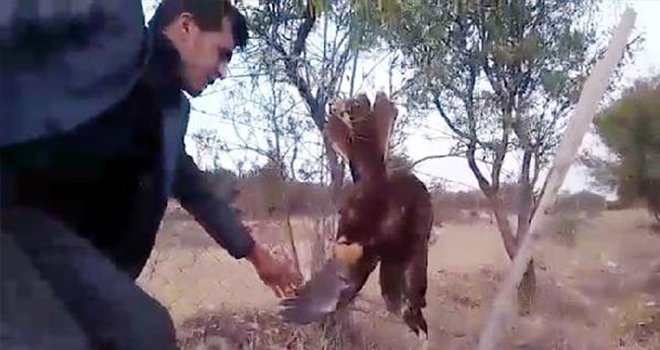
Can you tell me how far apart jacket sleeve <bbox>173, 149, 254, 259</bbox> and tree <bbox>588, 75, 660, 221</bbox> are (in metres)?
1.09

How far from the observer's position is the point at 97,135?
3.85 feet

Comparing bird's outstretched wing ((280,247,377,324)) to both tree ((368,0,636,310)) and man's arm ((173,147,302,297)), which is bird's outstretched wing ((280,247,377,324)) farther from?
tree ((368,0,636,310))

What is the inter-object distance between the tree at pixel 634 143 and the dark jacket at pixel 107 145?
126 cm

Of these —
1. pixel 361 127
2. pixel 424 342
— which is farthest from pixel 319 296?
pixel 424 342

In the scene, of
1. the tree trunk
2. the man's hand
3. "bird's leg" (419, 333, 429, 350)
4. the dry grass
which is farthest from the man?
the tree trunk

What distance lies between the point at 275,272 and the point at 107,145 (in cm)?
42

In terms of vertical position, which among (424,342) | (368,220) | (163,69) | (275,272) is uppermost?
(163,69)

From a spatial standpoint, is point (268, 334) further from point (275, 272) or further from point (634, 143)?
point (634, 143)

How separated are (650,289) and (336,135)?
3.35 feet

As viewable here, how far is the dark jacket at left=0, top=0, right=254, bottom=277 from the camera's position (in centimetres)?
113

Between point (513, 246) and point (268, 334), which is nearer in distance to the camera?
point (268, 334)

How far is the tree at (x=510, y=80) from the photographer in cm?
216

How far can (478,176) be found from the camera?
2186 millimetres

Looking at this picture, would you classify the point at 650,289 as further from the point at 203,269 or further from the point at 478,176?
the point at 203,269
